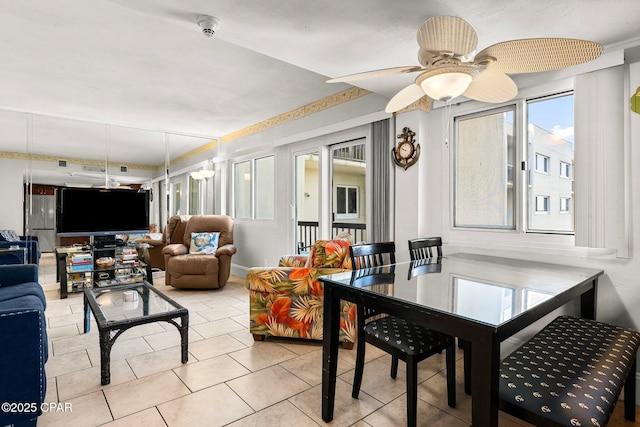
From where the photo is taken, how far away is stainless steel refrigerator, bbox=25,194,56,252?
4691 millimetres

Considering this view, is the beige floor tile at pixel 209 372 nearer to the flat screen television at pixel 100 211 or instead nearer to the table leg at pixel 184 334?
the table leg at pixel 184 334

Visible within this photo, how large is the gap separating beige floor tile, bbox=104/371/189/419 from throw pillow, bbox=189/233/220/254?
293 cm

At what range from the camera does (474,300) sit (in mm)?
1469

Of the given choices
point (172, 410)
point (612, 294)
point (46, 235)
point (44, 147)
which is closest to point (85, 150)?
point (44, 147)

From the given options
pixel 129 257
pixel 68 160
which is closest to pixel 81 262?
pixel 129 257

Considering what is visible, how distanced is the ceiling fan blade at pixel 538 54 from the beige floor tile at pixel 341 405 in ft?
6.45

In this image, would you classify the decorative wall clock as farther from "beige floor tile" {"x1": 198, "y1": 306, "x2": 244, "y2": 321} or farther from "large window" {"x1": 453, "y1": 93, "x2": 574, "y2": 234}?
"beige floor tile" {"x1": 198, "y1": 306, "x2": 244, "y2": 321}

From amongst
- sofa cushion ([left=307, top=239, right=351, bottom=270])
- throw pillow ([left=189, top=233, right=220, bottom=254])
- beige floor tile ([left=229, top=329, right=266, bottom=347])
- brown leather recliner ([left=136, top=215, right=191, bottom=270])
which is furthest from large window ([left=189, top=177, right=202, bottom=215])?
sofa cushion ([left=307, top=239, right=351, bottom=270])

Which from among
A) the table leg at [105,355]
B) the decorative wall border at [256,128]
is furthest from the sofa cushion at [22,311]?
the decorative wall border at [256,128]

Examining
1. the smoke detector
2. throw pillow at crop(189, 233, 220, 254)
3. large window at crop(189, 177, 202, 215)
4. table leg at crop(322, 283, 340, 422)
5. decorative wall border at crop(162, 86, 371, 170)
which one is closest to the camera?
table leg at crop(322, 283, 340, 422)

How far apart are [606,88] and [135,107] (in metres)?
4.87

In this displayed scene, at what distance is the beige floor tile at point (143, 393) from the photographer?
1.94 meters

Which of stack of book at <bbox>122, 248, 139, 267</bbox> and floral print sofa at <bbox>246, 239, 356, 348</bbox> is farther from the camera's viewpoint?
stack of book at <bbox>122, 248, 139, 267</bbox>

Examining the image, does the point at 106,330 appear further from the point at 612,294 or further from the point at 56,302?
the point at 612,294
